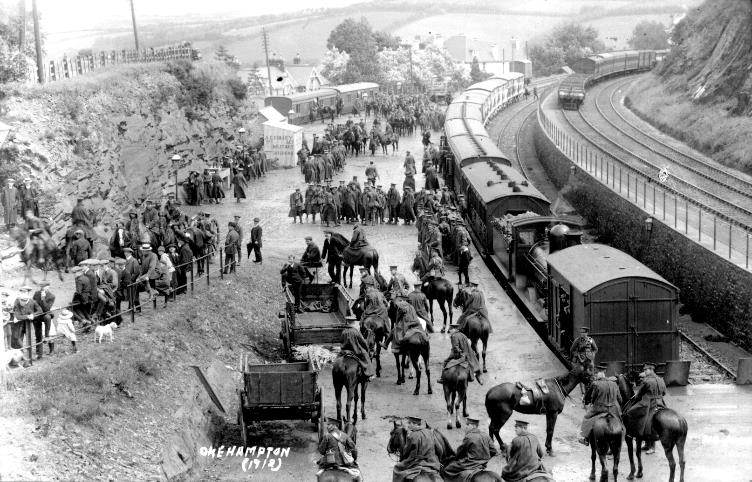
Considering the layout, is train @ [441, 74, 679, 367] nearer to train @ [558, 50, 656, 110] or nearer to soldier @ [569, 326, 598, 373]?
soldier @ [569, 326, 598, 373]

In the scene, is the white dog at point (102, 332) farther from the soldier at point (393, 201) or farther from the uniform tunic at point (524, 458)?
the soldier at point (393, 201)

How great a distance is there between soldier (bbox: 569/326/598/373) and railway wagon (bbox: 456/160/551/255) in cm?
957

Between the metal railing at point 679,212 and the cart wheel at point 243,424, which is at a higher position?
the metal railing at point 679,212

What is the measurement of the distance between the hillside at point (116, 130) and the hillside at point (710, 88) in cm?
2295

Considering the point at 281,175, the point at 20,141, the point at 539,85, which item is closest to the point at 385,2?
the point at 539,85

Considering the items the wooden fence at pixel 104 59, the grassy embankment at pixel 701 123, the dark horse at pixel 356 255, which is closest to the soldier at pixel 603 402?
the dark horse at pixel 356 255

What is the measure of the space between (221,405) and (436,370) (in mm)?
5276

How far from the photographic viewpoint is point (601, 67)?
80500mm

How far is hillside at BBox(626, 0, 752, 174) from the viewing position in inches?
1756

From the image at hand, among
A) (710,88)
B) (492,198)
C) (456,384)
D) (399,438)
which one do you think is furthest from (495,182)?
(710,88)

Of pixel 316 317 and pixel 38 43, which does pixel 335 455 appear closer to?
pixel 316 317

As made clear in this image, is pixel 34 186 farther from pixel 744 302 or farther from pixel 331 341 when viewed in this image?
pixel 744 302

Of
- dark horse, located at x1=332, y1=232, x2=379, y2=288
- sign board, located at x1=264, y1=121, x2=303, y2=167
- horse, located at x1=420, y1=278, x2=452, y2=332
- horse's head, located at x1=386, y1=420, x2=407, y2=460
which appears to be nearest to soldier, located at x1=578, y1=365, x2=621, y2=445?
horse's head, located at x1=386, y1=420, x2=407, y2=460

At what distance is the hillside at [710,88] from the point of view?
44.6 metres
